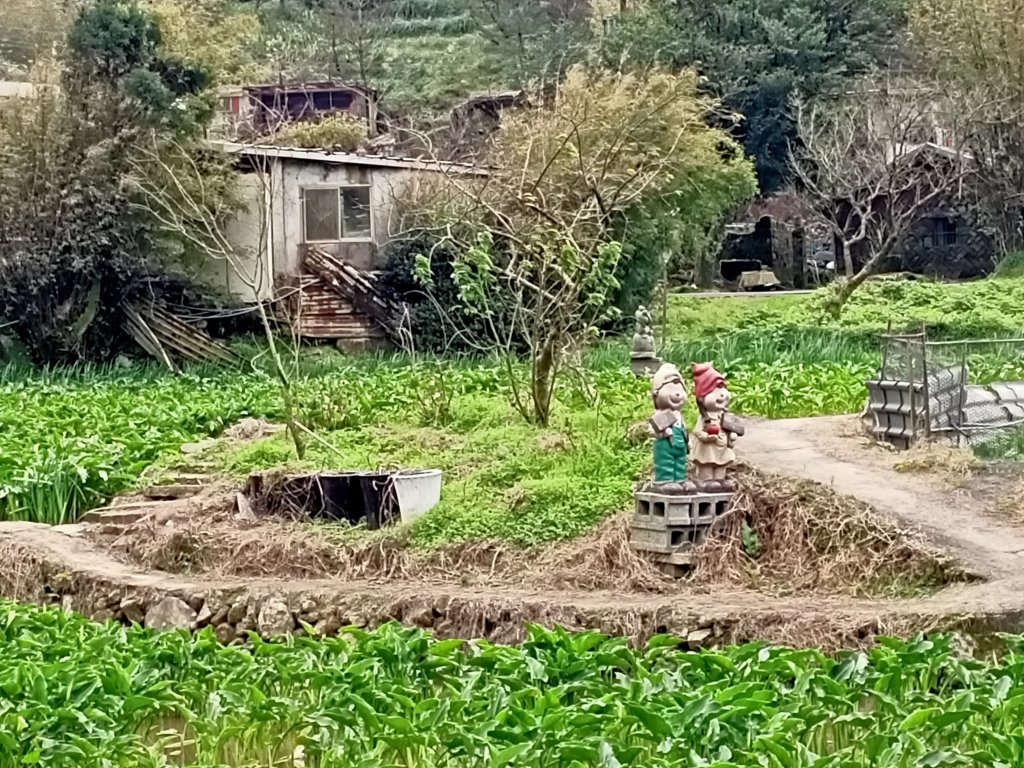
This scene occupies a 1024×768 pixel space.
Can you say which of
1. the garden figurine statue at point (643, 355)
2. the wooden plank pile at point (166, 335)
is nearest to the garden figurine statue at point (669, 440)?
the garden figurine statue at point (643, 355)

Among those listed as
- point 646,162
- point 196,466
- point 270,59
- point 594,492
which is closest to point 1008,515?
point 594,492

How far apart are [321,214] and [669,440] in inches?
565

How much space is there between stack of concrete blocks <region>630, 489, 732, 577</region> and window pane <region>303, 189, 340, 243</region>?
14394mm

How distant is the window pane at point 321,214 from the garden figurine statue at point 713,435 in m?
14.0

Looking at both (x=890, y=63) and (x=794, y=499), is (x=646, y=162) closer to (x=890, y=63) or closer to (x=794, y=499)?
(x=794, y=499)

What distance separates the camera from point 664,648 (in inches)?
254

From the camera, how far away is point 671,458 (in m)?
8.77

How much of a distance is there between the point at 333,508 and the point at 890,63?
79.2 feet

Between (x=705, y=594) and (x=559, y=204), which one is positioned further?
(x=559, y=204)

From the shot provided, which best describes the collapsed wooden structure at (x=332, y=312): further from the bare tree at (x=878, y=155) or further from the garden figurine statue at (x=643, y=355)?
the bare tree at (x=878, y=155)

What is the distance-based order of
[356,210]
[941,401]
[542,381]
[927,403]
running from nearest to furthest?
[927,403], [941,401], [542,381], [356,210]

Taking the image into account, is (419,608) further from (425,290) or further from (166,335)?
(166,335)

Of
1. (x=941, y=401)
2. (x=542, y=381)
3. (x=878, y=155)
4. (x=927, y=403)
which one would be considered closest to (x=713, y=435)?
(x=927, y=403)

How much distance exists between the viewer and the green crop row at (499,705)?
4.89 meters
